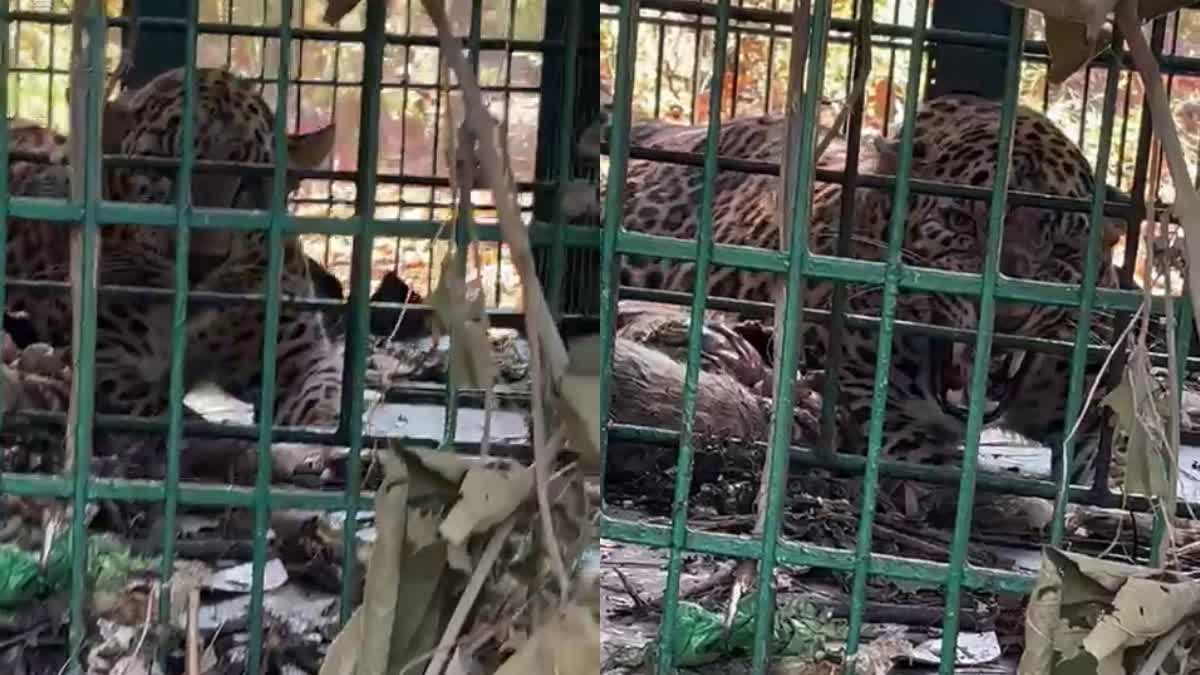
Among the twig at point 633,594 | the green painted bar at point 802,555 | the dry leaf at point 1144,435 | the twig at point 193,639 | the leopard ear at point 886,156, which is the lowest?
the twig at point 633,594

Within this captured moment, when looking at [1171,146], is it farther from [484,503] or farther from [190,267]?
[190,267]

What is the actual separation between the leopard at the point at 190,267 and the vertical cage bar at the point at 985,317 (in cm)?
133

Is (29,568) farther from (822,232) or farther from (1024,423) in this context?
(1024,423)

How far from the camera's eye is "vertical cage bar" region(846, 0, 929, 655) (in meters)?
1.33

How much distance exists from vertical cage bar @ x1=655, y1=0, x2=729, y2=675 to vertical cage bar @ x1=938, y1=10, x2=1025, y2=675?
21 cm

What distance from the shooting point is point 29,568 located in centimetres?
174

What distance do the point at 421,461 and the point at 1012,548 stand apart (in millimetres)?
1801

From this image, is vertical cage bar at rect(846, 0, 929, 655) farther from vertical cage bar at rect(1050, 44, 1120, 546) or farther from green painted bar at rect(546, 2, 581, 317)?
green painted bar at rect(546, 2, 581, 317)

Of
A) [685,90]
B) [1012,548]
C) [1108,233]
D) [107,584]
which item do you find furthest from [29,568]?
A: [685,90]

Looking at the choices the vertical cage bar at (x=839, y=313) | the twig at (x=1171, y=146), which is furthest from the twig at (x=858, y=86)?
the vertical cage bar at (x=839, y=313)

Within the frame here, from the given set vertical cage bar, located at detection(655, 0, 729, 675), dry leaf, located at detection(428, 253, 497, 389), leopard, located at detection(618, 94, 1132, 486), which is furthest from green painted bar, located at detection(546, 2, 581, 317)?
leopard, located at detection(618, 94, 1132, 486)

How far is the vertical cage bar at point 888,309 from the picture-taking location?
52.6 inches

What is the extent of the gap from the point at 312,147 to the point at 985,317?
1375 millimetres

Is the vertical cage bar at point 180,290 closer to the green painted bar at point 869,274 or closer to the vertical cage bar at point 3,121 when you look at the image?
the vertical cage bar at point 3,121
